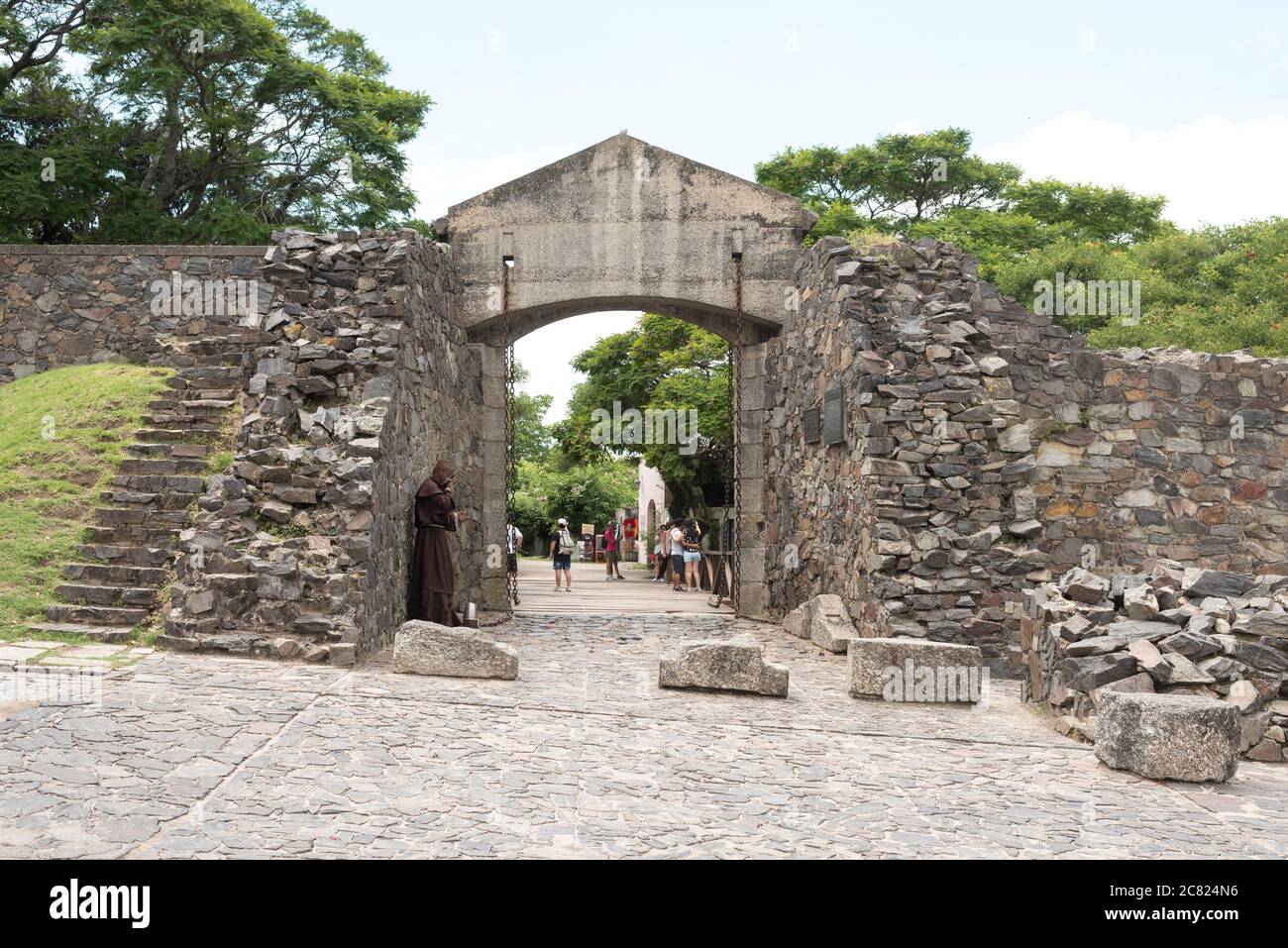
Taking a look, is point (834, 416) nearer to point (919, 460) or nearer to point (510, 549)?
point (919, 460)

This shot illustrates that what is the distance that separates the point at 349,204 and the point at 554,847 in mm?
20115

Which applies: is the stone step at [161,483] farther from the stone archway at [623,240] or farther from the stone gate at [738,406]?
the stone archway at [623,240]

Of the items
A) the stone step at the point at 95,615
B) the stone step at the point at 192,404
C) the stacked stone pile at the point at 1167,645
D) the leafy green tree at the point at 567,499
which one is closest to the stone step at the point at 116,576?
the stone step at the point at 95,615

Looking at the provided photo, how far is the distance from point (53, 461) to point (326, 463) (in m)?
3.96

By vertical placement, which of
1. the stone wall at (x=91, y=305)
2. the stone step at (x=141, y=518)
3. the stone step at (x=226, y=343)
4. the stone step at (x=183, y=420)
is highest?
the stone wall at (x=91, y=305)

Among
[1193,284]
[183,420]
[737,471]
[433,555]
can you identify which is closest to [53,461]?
[183,420]

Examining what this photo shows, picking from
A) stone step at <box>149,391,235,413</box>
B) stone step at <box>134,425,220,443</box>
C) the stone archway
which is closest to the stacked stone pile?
the stone archway

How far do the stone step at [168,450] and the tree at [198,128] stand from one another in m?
10.1

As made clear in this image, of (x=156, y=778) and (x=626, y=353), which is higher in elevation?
A: (x=626, y=353)

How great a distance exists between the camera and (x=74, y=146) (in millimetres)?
19297

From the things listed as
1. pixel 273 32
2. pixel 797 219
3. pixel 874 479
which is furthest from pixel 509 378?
pixel 273 32

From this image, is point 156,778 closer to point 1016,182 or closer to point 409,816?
point 409,816

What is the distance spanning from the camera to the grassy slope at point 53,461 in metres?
8.98

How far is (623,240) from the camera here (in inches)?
507
